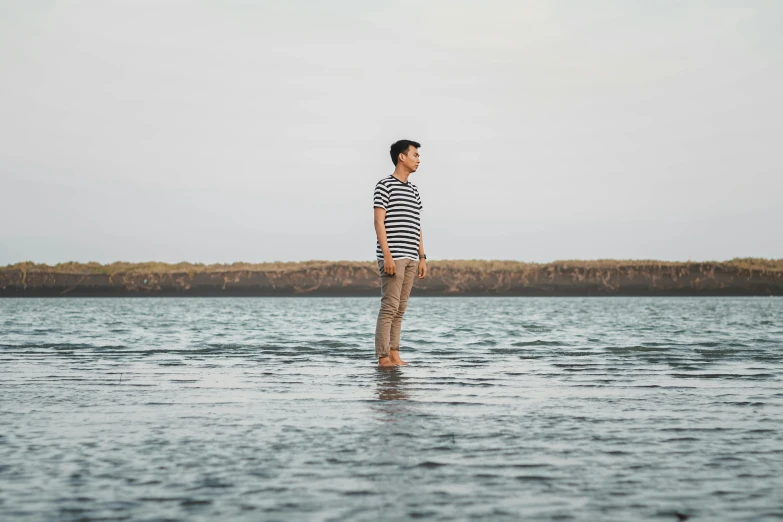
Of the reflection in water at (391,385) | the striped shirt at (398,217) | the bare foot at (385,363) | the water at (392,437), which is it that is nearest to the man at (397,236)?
the striped shirt at (398,217)

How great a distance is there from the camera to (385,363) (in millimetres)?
7938

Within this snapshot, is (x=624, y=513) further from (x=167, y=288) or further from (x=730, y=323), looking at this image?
(x=167, y=288)

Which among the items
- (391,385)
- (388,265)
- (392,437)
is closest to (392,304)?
(388,265)

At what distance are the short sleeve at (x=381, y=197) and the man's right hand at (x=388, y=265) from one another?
503mm

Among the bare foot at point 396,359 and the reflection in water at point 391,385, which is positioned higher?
the bare foot at point 396,359

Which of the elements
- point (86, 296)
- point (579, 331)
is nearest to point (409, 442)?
point (579, 331)

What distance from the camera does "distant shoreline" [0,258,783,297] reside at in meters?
37.0

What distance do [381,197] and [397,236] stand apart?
0.40m

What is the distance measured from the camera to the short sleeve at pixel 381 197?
8609 millimetres

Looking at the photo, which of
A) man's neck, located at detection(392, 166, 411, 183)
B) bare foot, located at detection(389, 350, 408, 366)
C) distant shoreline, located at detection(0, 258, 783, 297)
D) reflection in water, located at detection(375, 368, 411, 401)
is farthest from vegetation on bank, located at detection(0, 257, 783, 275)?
reflection in water, located at detection(375, 368, 411, 401)

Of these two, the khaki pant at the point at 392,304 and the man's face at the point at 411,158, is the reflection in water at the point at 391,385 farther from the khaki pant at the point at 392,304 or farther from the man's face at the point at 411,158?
the man's face at the point at 411,158

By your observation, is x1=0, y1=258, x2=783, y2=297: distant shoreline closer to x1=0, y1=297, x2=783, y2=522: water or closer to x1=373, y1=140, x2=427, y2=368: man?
x1=373, y1=140, x2=427, y2=368: man

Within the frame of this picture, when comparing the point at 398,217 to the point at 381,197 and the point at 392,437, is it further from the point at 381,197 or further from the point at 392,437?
the point at 392,437

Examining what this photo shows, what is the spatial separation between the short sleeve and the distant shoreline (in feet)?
92.5
